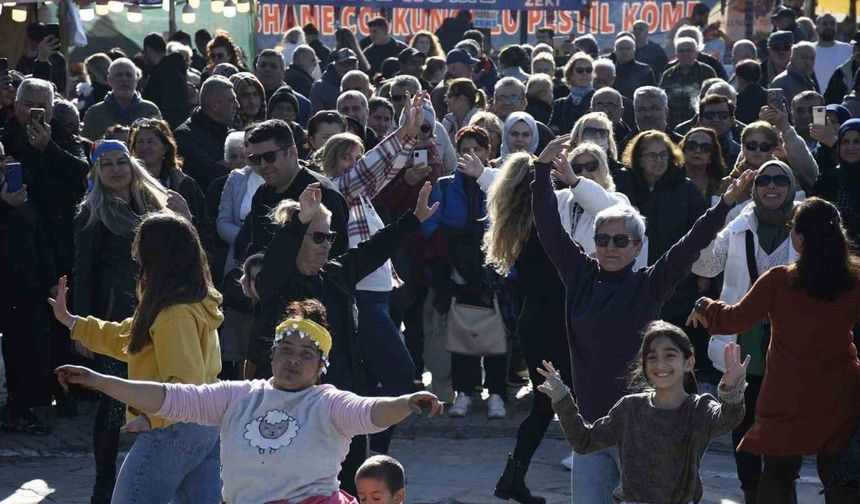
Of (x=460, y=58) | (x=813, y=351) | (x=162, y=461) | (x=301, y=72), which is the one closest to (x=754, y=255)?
(x=813, y=351)

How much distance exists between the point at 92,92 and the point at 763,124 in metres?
7.40

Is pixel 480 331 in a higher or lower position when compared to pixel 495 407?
higher

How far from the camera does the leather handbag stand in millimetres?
9984

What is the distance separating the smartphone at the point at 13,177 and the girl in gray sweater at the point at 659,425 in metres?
4.43

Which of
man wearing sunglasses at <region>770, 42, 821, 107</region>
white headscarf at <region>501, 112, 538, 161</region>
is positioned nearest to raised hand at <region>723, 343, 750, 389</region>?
white headscarf at <region>501, 112, 538, 161</region>

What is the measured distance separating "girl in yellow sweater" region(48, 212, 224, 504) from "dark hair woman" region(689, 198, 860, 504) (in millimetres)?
2302

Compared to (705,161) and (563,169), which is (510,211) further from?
(705,161)

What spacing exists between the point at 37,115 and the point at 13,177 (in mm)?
520

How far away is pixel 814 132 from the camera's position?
32.3 feet

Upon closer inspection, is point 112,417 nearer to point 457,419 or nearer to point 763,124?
point 457,419

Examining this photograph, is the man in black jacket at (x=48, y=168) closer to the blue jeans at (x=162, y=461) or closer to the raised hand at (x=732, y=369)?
the blue jeans at (x=162, y=461)

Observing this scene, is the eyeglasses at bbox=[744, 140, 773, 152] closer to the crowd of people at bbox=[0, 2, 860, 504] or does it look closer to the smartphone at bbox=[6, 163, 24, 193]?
the crowd of people at bbox=[0, 2, 860, 504]

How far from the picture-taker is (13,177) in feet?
30.3

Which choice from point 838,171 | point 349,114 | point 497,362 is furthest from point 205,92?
point 838,171
